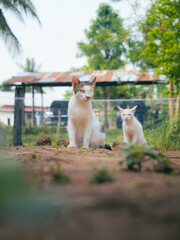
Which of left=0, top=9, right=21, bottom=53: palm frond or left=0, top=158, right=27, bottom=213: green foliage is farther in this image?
left=0, top=9, right=21, bottom=53: palm frond

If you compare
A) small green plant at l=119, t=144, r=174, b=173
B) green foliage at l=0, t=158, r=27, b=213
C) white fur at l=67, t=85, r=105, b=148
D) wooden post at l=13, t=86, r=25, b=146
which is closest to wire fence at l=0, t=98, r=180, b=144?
wooden post at l=13, t=86, r=25, b=146

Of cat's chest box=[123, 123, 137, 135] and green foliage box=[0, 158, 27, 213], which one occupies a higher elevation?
cat's chest box=[123, 123, 137, 135]

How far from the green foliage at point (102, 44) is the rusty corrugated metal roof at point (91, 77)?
10.9 meters

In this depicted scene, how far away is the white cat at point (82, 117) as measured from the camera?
470 centimetres

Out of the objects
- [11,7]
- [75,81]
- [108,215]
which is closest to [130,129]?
[75,81]

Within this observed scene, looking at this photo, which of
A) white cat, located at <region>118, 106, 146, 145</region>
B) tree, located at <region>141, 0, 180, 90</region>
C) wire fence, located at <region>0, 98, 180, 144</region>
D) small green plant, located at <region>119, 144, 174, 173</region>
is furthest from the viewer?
wire fence, located at <region>0, 98, 180, 144</region>

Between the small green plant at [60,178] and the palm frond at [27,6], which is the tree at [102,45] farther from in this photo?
the small green plant at [60,178]

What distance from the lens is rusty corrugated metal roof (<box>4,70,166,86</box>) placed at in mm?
12477

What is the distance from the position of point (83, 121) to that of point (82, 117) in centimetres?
10

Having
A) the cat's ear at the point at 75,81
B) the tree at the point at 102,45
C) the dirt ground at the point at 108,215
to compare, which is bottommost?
the dirt ground at the point at 108,215

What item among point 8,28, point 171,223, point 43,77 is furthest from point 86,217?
point 43,77

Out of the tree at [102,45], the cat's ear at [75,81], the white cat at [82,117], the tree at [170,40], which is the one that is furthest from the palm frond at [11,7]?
the tree at [102,45]

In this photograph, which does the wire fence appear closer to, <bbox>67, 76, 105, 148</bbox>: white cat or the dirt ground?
<bbox>67, 76, 105, 148</bbox>: white cat

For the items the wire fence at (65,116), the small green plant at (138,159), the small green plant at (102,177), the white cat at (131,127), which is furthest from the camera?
the wire fence at (65,116)
